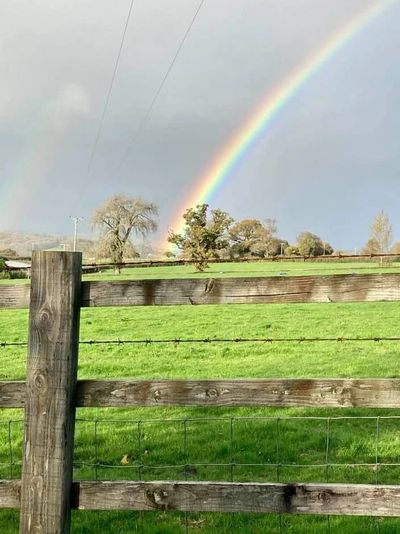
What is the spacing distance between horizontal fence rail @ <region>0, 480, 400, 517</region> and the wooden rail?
1006mm

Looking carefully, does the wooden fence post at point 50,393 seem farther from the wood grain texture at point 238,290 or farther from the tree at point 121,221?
the tree at point 121,221

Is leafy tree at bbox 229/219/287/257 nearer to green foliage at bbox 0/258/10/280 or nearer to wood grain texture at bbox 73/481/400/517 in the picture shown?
green foliage at bbox 0/258/10/280

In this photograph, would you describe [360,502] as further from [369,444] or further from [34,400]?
[369,444]

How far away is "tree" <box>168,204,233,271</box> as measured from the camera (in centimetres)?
7469

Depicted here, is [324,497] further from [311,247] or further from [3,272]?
[311,247]

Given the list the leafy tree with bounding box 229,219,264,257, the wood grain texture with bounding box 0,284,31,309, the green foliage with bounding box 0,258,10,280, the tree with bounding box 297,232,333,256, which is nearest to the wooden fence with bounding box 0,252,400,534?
the wood grain texture with bounding box 0,284,31,309

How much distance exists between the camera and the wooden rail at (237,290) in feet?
10.5

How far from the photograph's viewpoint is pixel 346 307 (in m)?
22.7

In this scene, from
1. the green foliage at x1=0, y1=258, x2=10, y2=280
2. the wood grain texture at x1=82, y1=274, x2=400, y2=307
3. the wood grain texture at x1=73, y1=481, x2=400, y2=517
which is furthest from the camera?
the green foliage at x1=0, y1=258, x2=10, y2=280

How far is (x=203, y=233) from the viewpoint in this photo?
76.1 metres

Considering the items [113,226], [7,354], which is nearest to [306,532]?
[7,354]

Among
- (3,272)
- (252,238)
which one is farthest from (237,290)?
(252,238)

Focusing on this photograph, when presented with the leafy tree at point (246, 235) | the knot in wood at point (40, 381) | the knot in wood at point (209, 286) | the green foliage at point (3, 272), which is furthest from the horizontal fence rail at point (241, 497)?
the leafy tree at point (246, 235)

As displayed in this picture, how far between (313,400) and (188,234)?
75286 millimetres
